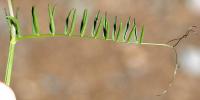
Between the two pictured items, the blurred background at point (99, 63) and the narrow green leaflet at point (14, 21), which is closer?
the narrow green leaflet at point (14, 21)

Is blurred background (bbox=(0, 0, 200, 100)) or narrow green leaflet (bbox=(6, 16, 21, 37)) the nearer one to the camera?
narrow green leaflet (bbox=(6, 16, 21, 37))

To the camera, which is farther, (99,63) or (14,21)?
(99,63)

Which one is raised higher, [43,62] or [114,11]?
[114,11]

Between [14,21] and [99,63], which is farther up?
[14,21]

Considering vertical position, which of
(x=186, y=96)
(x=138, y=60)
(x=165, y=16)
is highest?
(x=165, y=16)

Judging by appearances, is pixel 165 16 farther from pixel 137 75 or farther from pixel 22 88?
pixel 22 88

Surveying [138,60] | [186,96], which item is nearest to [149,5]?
[138,60]

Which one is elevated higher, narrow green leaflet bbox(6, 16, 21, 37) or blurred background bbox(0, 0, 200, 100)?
narrow green leaflet bbox(6, 16, 21, 37)

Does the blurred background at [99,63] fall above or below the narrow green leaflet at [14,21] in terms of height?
below
